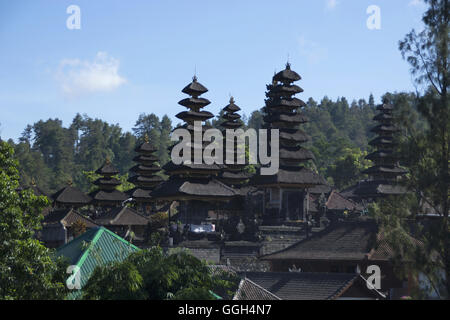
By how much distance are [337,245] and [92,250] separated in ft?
66.5

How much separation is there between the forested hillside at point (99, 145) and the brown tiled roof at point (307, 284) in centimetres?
7304

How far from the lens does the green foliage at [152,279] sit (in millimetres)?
20281

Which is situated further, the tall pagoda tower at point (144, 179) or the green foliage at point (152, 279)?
the tall pagoda tower at point (144, 179)

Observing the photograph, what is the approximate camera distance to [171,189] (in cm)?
5200

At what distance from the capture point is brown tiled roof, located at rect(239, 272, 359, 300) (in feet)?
102

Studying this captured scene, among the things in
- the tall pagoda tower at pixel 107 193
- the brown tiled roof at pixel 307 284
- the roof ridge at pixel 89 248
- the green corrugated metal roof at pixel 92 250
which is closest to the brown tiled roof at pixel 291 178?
the tall pagoda tower at pixel 107 193

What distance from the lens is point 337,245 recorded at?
4019 cm

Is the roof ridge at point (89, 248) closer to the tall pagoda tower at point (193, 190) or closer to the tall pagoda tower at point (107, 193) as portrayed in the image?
the tall pagoda tower at point (193, 190)

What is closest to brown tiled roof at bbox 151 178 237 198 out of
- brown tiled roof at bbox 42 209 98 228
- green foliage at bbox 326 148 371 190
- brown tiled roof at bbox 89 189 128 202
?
brown tiled roof at bbox 42 209 98 228

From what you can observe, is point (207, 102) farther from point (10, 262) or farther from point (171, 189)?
point (10, 262)

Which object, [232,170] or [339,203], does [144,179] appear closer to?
[232,170]

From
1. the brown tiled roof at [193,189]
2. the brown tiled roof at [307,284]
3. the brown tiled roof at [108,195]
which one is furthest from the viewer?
the brown tiled roof at [108,195]

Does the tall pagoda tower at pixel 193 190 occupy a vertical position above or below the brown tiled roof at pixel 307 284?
above

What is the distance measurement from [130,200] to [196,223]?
2126 cm
